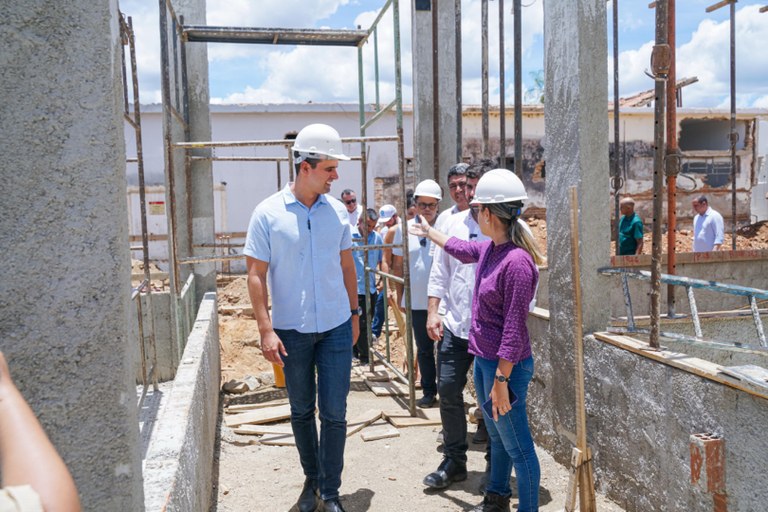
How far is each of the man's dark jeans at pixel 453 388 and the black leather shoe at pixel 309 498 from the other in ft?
3.14

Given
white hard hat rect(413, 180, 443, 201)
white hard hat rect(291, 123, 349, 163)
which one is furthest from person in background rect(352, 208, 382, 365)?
white hard hat rect(291, 123, 349, 163)

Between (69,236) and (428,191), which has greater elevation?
(428,191)

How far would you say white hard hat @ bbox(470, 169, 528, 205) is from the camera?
3342 mm

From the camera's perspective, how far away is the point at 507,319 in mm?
3213

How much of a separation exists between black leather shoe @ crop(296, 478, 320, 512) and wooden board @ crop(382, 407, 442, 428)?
1.65 meters

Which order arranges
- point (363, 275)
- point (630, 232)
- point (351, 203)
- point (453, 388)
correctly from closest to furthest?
point (453, 388) < point (363, 275) < point (351, 203) < point (630, 232)

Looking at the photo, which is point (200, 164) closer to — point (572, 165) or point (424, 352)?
point (424, 352)

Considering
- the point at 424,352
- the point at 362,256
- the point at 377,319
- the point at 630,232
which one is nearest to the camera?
the point at 424,352

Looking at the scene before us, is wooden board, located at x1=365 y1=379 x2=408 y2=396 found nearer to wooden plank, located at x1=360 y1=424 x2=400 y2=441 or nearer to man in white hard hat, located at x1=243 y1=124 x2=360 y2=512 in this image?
wooden plank, located at x1=360 y1=424 x2=400 y2=441

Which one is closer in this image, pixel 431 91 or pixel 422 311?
pixel 422 311

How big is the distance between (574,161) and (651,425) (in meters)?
1.64

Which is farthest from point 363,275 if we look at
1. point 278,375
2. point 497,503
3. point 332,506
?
point 497,503

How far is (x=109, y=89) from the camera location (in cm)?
151

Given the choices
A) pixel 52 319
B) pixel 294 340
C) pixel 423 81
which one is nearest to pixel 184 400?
pixel 294 340
